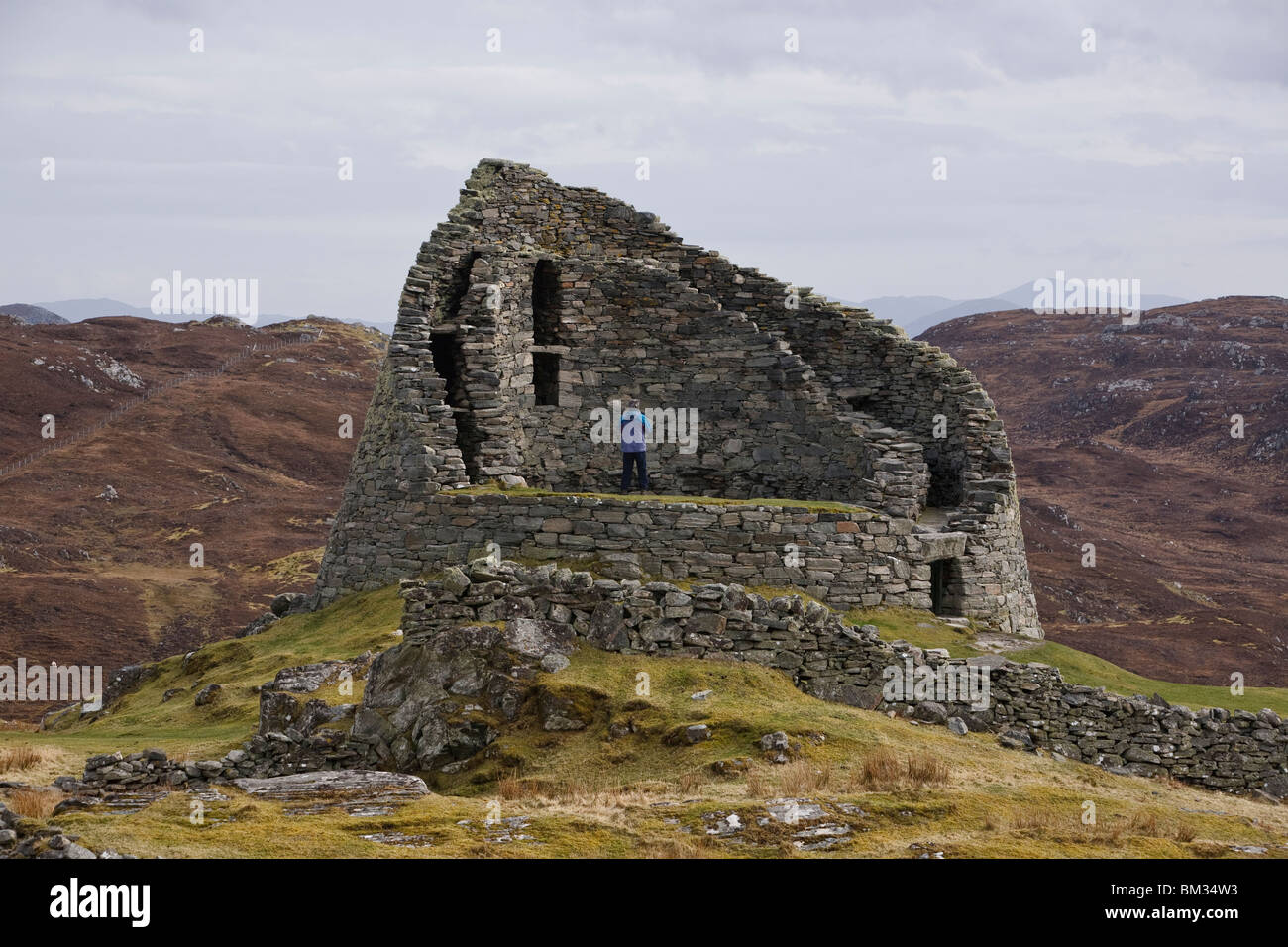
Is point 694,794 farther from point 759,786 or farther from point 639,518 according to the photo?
point 639,518

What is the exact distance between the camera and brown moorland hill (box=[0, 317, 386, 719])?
50.4 m

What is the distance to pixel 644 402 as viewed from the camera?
2881 cm

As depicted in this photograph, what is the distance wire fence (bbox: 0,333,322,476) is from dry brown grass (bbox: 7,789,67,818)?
239 ft

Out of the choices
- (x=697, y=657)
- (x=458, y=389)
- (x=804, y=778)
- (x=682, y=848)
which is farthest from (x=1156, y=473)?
(x=682, y=848)

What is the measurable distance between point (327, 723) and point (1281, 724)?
1309 centimetres

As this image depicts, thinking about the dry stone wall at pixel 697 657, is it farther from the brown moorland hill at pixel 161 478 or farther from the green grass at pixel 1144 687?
the brown moorland hill at pixel 161 478

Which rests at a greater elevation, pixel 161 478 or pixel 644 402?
pixel 644 402

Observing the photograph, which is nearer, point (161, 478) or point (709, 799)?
point (709, 799)

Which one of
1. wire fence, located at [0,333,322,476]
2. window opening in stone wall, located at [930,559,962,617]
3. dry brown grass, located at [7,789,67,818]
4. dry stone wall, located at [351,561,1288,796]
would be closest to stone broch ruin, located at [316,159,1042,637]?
window opening in stone wall, located at [930,559,962,617]

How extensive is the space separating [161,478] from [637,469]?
6202cm

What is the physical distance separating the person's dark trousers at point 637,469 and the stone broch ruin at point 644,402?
184 cm

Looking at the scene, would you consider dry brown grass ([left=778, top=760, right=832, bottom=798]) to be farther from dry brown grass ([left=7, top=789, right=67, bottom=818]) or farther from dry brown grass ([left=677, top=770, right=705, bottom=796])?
dry brown grass ([left=7, top=789, right=67, bottom=818])

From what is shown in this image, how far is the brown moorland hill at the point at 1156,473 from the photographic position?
57.4m
